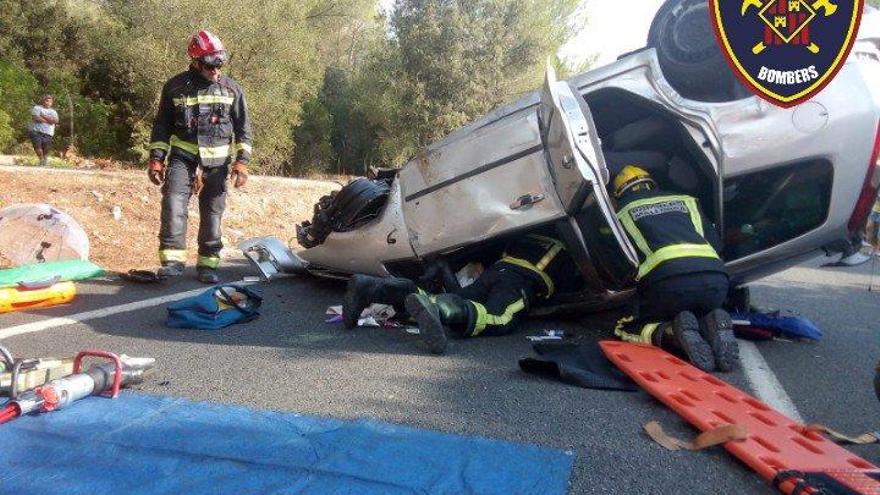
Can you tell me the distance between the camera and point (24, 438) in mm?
1959

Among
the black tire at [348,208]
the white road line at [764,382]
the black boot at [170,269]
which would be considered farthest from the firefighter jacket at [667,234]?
the black boot at [170,269]

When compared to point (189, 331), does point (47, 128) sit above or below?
above

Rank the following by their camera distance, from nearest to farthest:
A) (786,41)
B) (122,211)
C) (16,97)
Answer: (786,41), (122,211), (16,97)

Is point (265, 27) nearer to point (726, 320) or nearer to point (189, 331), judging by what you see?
point (189, 331)

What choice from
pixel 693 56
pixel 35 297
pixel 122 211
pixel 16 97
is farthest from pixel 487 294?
pixel 16 97

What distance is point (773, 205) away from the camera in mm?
3629

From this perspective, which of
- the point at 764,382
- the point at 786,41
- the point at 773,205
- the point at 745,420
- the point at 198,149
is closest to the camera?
the point at 745,420

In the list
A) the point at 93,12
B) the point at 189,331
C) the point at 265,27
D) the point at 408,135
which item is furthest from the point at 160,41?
the point at 189,331

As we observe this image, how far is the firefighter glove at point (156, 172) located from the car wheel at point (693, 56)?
3.66m

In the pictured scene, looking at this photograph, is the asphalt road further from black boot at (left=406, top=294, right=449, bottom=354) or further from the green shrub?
the green shrub

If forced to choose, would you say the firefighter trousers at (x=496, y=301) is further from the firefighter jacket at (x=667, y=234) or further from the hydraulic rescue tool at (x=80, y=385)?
the hydraulic rescue tool at (x=80, y=385)

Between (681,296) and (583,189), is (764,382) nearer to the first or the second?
(681,296)

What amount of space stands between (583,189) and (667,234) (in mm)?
460

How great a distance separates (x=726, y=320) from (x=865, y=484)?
4.15ft
